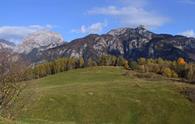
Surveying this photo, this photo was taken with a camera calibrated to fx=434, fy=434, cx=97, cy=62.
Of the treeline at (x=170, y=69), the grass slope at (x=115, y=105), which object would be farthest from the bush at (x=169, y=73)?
the grass slope at (x=115, y=105)

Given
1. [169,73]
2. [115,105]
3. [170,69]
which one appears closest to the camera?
[115,105]

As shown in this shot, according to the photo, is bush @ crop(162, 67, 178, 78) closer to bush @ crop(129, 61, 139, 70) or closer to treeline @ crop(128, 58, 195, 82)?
treeline @ crop(128, 58, 195, 82)

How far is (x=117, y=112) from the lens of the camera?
9212 cm

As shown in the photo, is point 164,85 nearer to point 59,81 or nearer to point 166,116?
point 166,116

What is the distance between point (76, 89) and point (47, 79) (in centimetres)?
4036

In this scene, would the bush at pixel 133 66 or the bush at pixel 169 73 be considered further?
the bush at pixel 133 66

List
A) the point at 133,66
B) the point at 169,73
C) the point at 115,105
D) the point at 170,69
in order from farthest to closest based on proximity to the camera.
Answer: the point at 133,66, the point at 170,69, the point at 169,73, the point at 115,105

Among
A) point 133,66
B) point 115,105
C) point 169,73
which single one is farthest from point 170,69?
point 115,105

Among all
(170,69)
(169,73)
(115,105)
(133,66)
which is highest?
(133,66)

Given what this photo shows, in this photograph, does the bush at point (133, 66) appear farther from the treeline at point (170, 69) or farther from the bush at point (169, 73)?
the bush at point (169, 73)

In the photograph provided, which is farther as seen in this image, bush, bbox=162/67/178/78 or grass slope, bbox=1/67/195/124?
bush, bbox=162/67/178/78

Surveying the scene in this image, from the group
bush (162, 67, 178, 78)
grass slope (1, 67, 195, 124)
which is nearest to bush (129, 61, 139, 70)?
bush (162, 67, 178, 78)

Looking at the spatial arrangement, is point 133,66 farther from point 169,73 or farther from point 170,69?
point 169,73

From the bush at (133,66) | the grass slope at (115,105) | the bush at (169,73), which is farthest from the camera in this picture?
the bush at (133,66)
